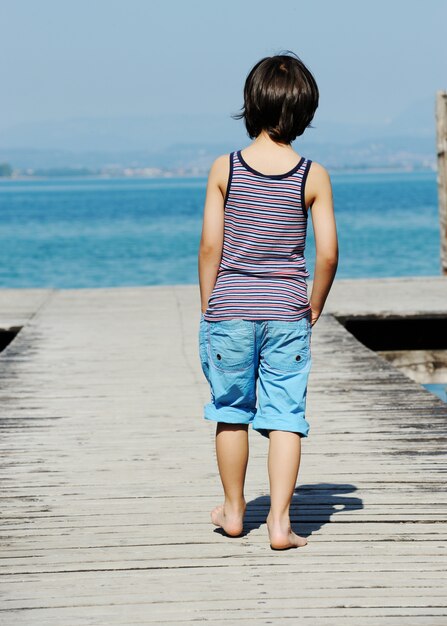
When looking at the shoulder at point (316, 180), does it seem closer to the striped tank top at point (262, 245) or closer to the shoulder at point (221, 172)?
the striped tank top at point (262, 245)

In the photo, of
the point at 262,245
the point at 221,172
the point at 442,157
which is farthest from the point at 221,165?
the point at 442,157

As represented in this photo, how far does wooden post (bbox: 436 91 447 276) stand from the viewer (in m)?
15.5

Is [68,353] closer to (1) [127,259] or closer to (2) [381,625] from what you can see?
(2) [381,625]

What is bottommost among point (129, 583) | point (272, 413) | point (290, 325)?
point (129, 583)

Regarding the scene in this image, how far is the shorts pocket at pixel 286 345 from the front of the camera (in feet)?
13.7

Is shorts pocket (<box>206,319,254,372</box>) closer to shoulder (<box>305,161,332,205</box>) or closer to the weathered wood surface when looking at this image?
shoulder (<box>305,161,332,205</box>)

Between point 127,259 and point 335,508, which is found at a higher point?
point 335,508

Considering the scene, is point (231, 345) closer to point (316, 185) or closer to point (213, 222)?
point (213, 222)

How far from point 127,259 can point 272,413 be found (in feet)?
147

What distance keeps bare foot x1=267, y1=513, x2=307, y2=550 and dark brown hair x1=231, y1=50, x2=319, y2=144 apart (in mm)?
1395

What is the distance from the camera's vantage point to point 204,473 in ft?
17.8

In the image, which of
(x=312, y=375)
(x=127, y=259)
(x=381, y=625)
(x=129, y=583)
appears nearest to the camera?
(x=381, y=625)

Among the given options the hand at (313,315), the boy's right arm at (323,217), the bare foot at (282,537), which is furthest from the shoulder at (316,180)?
the bare foot at (282,537)

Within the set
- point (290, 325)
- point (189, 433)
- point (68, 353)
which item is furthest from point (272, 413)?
point (68, 353)
